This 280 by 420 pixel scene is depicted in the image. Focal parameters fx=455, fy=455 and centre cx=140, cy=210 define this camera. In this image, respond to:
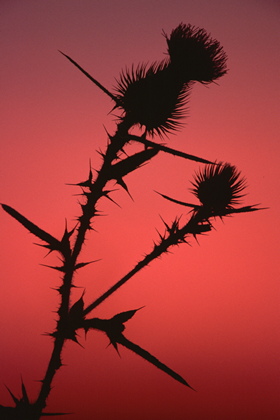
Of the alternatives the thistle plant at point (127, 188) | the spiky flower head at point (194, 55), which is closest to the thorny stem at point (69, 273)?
the thistle plant at point (127, 188)

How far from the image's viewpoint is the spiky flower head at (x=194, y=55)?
2.22 m

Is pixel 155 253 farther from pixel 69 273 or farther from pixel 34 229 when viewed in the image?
pixel 34 229

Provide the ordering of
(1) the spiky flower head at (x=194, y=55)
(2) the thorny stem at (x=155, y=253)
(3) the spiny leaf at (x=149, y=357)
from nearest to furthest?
(3) the spiny leaf at (x=149, y=357), (2) the thorny stem at (x=155, y=253), (1) the spiky flower head at (x=194, y=55)

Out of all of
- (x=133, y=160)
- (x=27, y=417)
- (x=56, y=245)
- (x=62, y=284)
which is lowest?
(x=27, y=417)

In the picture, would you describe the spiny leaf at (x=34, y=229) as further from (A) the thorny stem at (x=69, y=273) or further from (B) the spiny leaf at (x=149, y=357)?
(B) the spiny leaf at (x=149, y=357)

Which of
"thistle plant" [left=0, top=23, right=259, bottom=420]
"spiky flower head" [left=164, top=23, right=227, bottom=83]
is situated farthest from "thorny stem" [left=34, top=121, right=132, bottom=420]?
"spiky flower head" [left=164, top=23, right=227, bottom=83]

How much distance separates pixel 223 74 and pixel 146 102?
2.28ft

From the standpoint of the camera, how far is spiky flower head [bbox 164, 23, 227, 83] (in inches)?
87.4

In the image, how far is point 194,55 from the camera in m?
2.26

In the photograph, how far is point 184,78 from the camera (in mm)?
2195

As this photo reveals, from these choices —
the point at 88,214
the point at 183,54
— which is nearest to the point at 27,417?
the point at 88,214

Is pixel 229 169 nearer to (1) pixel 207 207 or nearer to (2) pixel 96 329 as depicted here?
(1) pixel 207 207

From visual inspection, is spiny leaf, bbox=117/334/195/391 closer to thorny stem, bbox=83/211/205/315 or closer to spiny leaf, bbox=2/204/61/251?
thorny stem, bbox=83/211/205/315

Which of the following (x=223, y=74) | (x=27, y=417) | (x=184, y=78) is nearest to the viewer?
(x=27, y=417)
